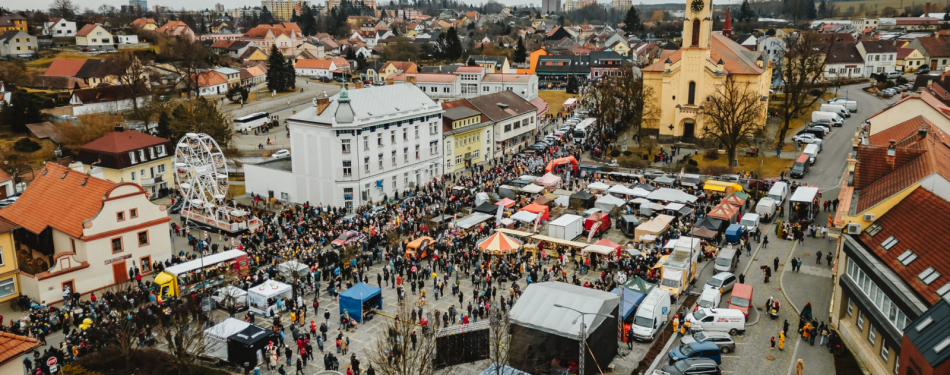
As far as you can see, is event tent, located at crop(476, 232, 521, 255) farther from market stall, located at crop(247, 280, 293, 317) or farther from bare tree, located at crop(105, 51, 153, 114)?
bare tree, located at crop(105, 51, 153, 114)

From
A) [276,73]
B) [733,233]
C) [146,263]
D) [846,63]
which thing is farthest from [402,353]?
[846,63]

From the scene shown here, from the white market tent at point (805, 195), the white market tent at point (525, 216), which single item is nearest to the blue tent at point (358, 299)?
the white market tent at point (525, 216)

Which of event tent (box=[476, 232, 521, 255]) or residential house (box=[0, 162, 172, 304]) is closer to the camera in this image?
residential house (box=[0, 162, 172, 304])

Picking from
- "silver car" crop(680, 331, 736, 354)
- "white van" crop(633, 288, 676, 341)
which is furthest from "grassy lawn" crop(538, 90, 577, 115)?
"silver car" crop(680, 331, 736, 354)

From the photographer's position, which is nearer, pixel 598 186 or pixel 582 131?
pixel 598 186

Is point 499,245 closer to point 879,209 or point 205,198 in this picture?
point 879,209

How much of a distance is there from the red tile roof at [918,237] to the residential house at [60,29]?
133 meters

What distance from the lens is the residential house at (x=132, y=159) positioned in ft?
163

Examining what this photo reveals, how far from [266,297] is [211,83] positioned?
7405 cm

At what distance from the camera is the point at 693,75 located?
61219mm

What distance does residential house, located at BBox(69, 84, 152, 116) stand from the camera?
75500 mm

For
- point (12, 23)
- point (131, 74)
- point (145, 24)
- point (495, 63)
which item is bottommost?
point (131, 74)

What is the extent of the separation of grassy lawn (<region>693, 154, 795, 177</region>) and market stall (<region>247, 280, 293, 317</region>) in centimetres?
3686

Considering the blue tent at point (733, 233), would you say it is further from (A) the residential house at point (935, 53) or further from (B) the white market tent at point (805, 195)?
(A) the residential house at point (935, 53)
